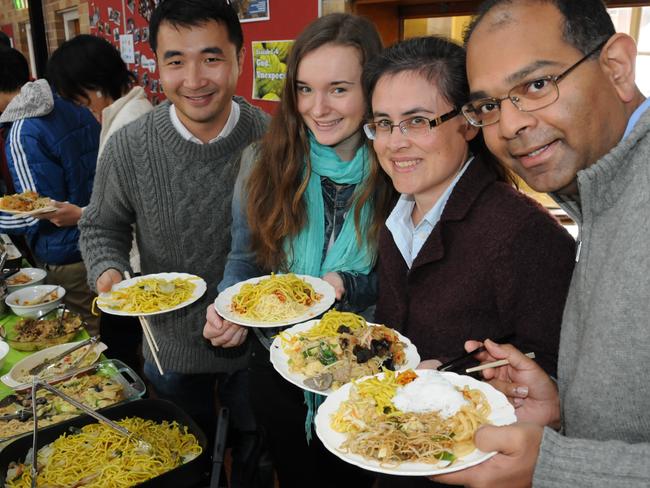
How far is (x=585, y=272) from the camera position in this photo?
4.17ft

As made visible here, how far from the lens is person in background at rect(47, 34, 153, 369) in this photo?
3.92 metres

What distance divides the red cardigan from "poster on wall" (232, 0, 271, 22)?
11.0ft

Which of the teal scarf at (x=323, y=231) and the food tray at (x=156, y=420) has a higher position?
the teal scarf at (x=323, y=231)

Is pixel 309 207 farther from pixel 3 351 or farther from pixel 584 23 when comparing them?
pixel 3 351

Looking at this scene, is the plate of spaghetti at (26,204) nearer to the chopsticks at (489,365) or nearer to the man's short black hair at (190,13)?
the man's short black hair at (190,13)

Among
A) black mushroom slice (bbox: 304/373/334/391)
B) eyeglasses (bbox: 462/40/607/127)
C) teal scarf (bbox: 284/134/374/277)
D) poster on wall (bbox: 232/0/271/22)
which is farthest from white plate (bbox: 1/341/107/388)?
poster on wall (bbox: 232/0/271/22)

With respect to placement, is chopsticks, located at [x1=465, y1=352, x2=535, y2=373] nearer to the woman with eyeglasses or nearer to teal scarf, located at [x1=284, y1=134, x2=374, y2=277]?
the woman with eyeglasses

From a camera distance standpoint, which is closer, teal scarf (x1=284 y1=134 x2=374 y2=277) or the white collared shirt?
teal scarf (x1=284 y1=134 x2=374 y2=277)

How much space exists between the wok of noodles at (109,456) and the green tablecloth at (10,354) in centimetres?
57

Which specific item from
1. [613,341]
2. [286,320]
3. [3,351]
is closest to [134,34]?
[3,351]

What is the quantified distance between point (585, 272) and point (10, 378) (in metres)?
2.35

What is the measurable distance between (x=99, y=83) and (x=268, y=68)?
138cm

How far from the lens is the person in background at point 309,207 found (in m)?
2.17

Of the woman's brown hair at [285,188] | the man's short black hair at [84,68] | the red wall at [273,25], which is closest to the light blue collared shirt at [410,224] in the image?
the woman's brown hair at [285,188]
